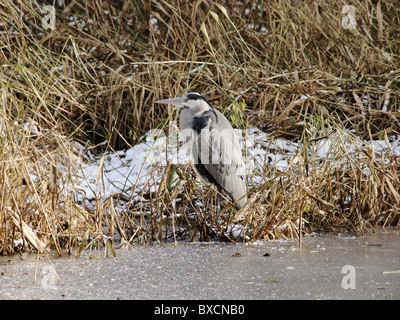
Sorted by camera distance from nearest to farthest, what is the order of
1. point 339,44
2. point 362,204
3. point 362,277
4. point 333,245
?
point 362,277 < point 333,245 < point 362,204 < point 339,44

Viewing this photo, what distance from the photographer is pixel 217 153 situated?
4.16 metres

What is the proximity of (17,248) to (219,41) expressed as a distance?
3.00 meters

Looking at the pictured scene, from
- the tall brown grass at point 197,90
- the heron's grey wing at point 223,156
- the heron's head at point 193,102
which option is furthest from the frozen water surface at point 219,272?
the heron's head at point 193,102

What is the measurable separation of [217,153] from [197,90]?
4.54ft

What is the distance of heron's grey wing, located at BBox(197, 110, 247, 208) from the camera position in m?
4.11

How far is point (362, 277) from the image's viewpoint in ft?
9.70

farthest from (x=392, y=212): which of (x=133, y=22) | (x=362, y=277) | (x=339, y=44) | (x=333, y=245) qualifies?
(x=133, y=22)

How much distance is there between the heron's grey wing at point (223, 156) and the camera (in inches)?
162

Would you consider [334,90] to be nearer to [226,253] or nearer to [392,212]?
[392,212]

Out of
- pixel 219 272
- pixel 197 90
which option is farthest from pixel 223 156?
pixel 197 90

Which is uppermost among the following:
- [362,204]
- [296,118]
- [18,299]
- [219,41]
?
[219,41]

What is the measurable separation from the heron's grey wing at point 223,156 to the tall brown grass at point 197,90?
16cm

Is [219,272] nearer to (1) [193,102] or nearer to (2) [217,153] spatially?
(2) [217,153]

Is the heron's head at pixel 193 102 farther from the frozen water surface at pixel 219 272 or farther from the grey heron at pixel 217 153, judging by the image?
the frozen water surface at pixel 219 272
